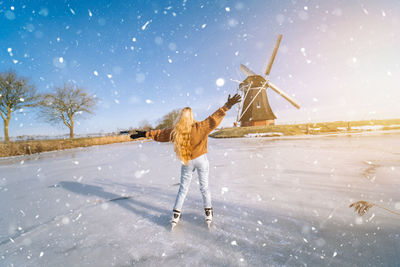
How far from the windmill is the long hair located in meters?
27.6

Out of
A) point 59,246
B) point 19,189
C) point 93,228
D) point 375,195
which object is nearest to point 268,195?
point 375,195

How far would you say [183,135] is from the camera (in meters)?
2.44

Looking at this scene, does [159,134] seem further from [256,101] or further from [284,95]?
[284,95]

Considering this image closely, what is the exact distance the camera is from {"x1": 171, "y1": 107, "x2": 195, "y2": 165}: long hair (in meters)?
2.41

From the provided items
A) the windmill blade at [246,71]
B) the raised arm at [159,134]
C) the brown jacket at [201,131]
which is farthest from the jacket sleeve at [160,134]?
the windmill blade at [246,71]

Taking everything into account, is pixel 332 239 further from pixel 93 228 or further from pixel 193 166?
pixel 93 228

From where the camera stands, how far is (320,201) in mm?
3070

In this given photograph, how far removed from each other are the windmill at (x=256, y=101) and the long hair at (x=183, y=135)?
1087 inches

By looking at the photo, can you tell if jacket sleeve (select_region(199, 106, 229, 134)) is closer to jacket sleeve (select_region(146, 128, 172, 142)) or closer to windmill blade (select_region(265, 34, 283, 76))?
jacket sleeve (select_region(146, 128, 172, 142))

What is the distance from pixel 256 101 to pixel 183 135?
1183 inches

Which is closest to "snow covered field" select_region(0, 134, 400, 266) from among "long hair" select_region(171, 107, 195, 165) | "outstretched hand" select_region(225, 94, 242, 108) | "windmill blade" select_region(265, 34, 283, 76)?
"long hair" select_region(171, 107, 195, 165)

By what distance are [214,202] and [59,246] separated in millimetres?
2231

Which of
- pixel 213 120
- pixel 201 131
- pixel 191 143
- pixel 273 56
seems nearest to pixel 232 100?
pixel 213 120

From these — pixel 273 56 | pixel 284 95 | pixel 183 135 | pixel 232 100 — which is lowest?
pixel 183 135
